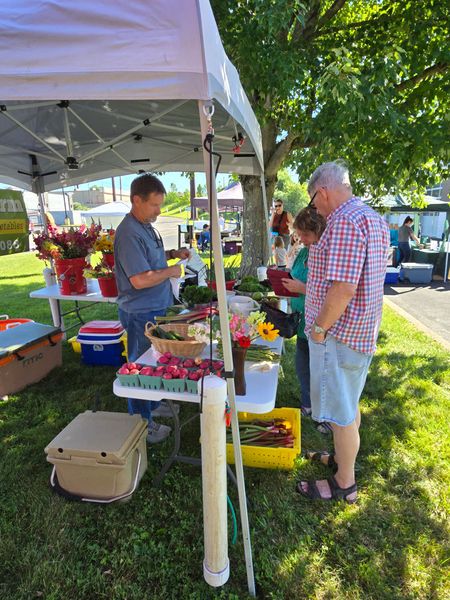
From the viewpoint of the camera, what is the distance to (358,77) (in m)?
3.70

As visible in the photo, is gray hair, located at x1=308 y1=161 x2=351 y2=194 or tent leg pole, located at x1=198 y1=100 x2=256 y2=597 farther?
gray hair, located at x1=308 y1=161 x2=351 y2=194

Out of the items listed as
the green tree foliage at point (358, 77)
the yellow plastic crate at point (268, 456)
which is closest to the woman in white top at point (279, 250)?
the green tree foliage at point (358, 77)

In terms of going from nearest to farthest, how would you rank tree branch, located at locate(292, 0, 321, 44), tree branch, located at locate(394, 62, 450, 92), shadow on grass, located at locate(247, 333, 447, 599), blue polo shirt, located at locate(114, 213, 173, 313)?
shadow on grass, located at locate(247, 333, 447, 599) → blue polo shirt, located at locate(114, 213, 173, 313) → tree branch, located at locate(394, 62, 450, 92) → tree branch, located at locate(292, 0, 321, 44)

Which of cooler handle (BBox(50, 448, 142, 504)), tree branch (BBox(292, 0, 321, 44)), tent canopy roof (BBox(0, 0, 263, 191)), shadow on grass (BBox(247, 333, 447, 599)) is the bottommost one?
shadow on grass (BBox(247, 333, 447, 599))

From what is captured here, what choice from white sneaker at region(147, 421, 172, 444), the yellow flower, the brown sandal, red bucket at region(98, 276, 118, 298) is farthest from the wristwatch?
red bucket at region(98, 276, 118, 298)

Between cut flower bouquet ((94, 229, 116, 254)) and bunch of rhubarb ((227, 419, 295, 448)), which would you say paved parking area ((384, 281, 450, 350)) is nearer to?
bunch of rhubarb ((227, 419, 295, 448))

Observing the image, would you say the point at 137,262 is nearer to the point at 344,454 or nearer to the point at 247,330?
the point at 247,330

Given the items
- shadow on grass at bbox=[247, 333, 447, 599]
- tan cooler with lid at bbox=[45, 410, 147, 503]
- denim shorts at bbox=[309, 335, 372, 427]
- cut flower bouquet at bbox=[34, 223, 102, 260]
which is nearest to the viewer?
shadow on grass at bbox=[247, 333, 447, 599]

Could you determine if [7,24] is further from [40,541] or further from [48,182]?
[48,182]

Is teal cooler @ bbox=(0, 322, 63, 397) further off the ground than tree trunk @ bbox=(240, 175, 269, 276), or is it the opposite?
tree trunk @ bbox=(240, 175, 269, 276)

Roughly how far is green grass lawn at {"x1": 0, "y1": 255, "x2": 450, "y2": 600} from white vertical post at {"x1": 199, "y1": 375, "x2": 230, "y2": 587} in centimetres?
17

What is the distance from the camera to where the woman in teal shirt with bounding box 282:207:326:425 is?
234 cm

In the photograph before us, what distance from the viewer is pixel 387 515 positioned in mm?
2211

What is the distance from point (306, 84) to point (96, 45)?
13.2ft
